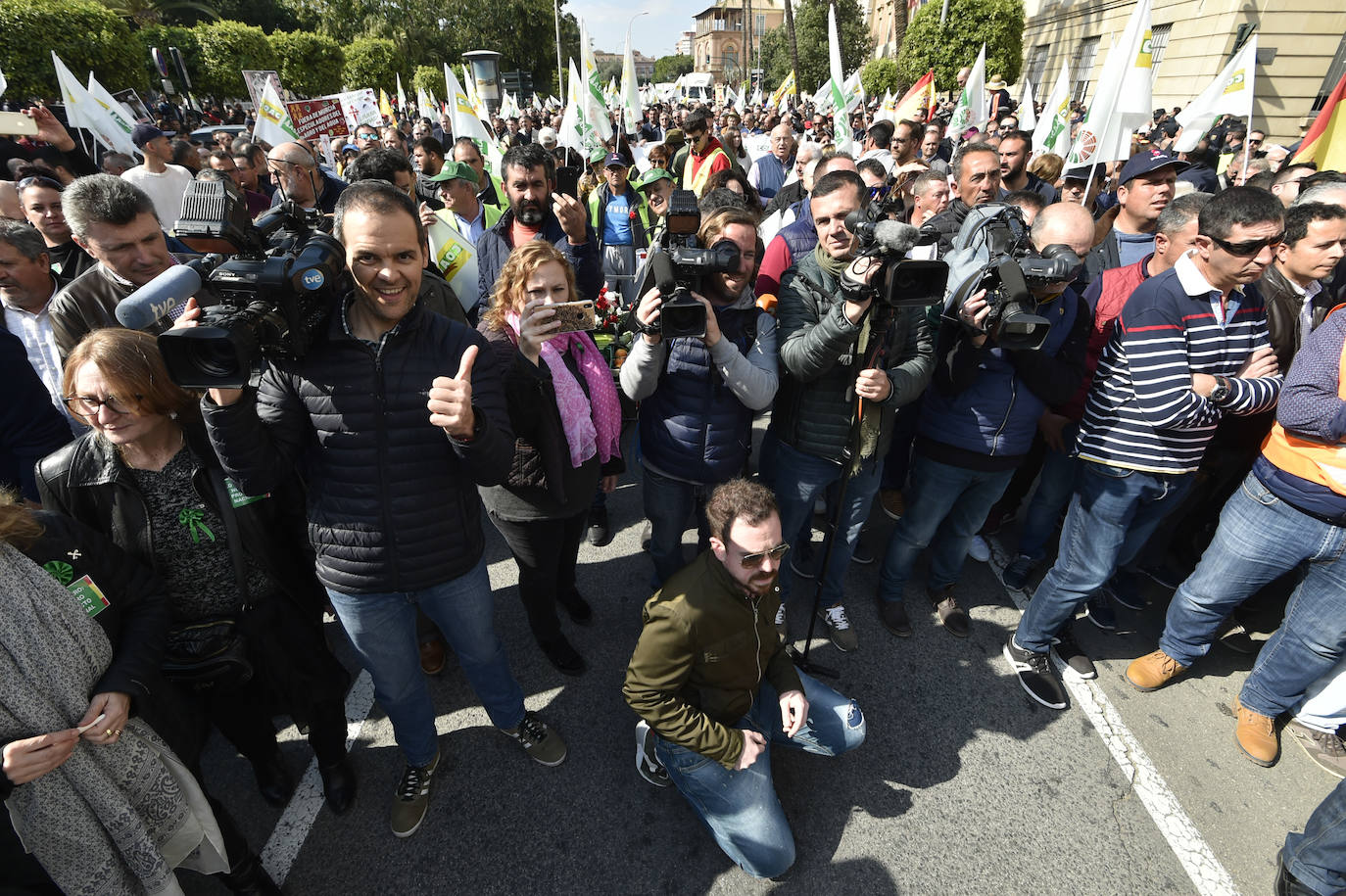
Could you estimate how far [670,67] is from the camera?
110125mm

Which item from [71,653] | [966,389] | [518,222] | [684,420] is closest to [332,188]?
[518,222]

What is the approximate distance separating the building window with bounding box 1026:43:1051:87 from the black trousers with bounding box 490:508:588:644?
3133 centimetres

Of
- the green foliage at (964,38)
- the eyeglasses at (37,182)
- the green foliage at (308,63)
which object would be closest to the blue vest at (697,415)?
the eyeglasses at (37,182)

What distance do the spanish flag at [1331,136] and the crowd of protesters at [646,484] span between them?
84 centimetres

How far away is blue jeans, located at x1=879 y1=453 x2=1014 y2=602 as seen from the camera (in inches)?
122

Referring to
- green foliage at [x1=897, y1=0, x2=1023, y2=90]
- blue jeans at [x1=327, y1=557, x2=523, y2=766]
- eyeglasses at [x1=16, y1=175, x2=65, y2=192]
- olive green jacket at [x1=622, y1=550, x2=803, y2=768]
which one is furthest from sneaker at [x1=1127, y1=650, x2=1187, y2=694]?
green foliage at [x1=897, y1=0, x2=1023, y2=90]

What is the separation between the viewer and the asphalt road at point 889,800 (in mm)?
2312

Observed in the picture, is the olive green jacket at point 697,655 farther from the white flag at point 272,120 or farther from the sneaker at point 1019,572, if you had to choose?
the white flag at point 272,120

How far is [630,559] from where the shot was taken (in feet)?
13.2

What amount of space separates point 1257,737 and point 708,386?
292cm

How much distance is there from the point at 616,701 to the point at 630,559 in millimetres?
1107

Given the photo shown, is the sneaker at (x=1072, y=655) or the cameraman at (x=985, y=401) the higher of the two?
the cameraman at (x=985, y=401)

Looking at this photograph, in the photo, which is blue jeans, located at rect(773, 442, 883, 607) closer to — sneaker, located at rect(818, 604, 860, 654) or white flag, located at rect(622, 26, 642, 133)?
sneaker, located at rect(818, 604, 860, 654)

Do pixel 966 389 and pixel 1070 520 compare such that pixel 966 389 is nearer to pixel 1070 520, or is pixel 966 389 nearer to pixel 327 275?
pixel 1070 520
